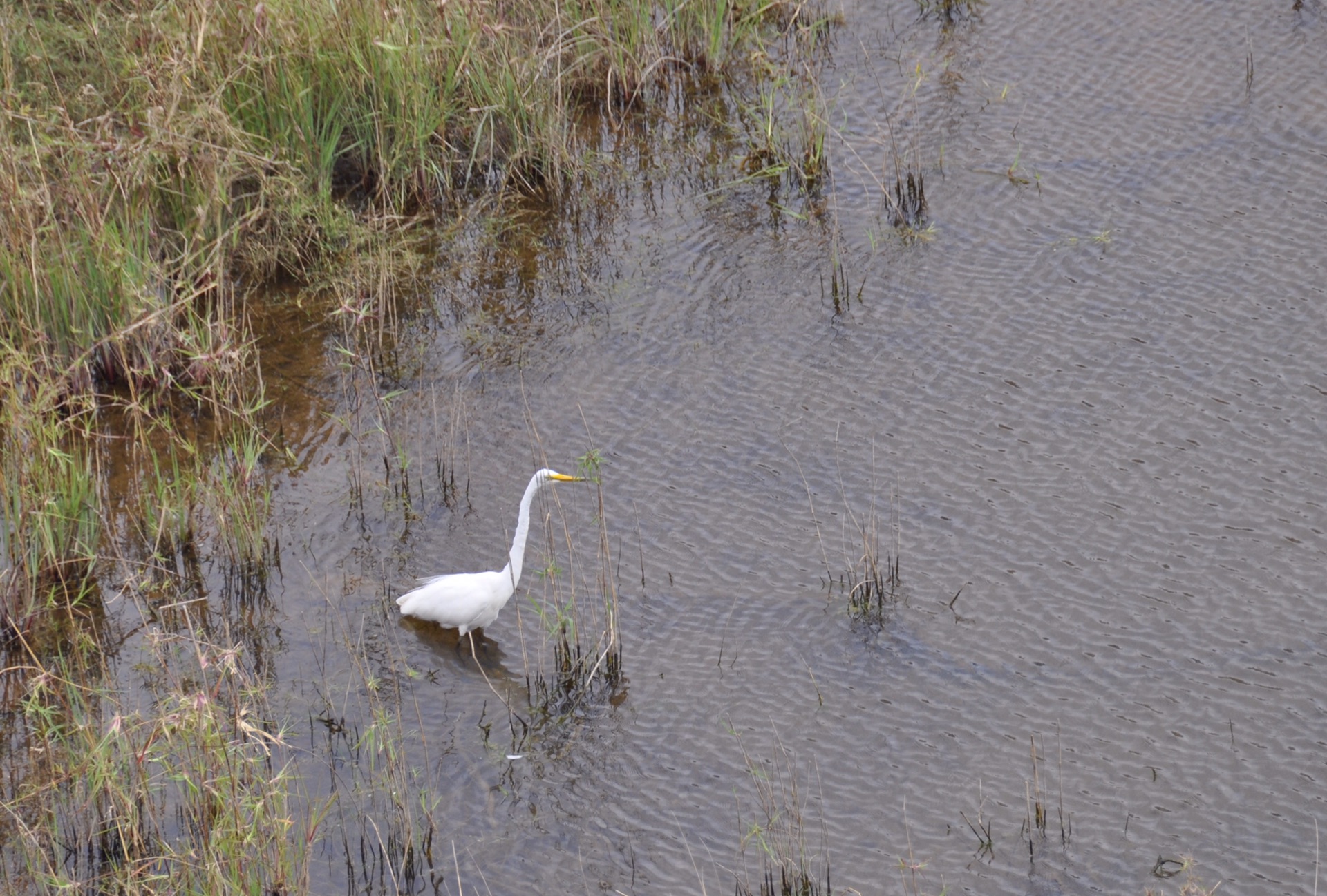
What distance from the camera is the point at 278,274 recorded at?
7.81 meters

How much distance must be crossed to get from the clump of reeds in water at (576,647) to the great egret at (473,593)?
14 cm

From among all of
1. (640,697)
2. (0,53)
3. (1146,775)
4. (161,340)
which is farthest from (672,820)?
(0,53)

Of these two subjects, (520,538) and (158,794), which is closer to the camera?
(158,794)

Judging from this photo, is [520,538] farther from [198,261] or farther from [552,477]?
[198,261]

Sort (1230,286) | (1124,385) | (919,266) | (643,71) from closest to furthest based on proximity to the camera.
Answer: (1124,385) → (1230,286) → (919,266) → (643,71)

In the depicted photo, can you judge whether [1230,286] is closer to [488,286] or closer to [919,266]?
[919,266]

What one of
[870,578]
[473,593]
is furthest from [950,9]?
[473,593]

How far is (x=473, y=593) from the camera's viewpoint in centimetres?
533

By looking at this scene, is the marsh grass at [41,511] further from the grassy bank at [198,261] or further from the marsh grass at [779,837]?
the marsh grass at [779,837]

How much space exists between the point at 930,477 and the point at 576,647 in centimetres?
185

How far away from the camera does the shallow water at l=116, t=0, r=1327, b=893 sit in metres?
4.59

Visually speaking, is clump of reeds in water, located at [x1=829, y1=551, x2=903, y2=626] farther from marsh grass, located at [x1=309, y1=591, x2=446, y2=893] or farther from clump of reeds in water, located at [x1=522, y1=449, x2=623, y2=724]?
marsh grass, located at [x1=309, y1=591, x2=446, y2=893]

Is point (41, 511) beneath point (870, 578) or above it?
above

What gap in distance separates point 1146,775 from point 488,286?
15.0ft
